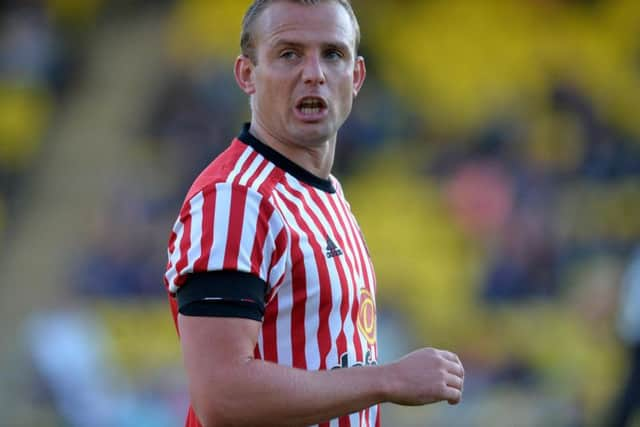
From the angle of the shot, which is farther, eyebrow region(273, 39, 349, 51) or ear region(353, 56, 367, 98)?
ear region(353, 56, 367, 98)

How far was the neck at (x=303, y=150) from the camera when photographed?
2.71 m

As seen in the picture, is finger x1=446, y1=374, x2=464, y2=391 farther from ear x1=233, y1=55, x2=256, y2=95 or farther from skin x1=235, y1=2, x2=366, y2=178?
ear x1=233, y1=55, x2=256, y2=95

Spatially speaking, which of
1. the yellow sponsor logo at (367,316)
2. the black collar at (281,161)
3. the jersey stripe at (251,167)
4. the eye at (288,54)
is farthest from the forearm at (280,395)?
the eye at (288,54)

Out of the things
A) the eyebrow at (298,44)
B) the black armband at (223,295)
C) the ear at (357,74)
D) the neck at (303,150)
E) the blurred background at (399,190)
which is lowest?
the black armband at (223,295)

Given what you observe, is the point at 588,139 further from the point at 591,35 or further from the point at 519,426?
the point at 519,426

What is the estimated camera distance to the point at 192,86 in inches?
434

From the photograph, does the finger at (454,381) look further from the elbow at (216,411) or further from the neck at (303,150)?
the neck at (303,150)

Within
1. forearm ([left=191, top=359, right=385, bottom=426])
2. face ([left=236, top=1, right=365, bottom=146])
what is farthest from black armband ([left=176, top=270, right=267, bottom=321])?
face ([left=236, top=1, right=365, bottom=146])

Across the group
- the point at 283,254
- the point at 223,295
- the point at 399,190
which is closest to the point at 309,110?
the point at 283,254

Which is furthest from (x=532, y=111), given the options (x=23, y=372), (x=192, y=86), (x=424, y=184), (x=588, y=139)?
(x=23, y=372)

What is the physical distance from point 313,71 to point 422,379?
77cm

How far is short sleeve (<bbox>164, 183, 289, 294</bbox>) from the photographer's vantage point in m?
2.35

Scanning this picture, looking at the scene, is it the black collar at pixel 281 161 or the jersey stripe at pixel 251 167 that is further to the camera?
the black collar at pixel 281 161

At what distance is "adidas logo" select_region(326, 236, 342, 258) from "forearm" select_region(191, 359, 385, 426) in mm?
306
